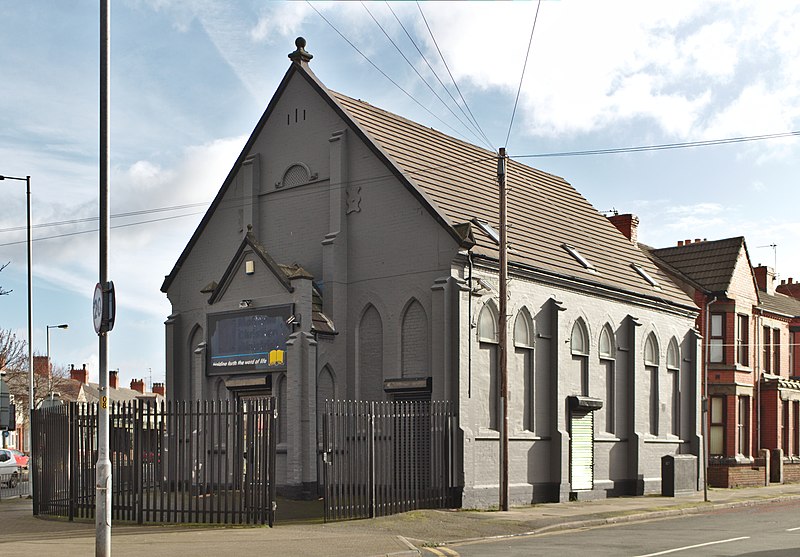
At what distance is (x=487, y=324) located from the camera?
2653 centimetres

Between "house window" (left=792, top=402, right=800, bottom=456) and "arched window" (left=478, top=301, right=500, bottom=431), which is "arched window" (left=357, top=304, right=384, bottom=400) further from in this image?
"house window" (left=792, top=402, right=800, bottom=456)

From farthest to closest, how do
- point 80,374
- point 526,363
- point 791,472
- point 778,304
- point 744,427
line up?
point 80,374, point 778,304, point 791,472, point 744,427, point 526,363

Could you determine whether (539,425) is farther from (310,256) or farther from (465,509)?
(310,256)

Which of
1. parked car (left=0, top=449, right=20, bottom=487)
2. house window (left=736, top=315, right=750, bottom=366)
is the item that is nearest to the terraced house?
house window (left=736, top=315, right=750, bottom=366)

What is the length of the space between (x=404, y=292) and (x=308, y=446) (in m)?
4.68

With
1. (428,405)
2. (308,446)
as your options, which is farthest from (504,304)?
(308,446)

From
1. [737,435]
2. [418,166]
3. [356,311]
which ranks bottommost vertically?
[737,435]

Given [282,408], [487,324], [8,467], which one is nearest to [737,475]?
[487,324]

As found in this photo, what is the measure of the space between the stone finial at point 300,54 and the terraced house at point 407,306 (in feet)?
0.21

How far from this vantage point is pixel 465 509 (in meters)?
24.6

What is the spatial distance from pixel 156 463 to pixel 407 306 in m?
8.43

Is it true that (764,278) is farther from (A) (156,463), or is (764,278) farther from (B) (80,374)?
(B) (80,374)

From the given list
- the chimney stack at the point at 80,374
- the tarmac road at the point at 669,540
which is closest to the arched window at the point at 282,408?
the tarmac road at the point at 669,540

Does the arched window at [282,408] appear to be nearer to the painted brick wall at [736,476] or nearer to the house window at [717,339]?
the painted brick wall at [736,476]
